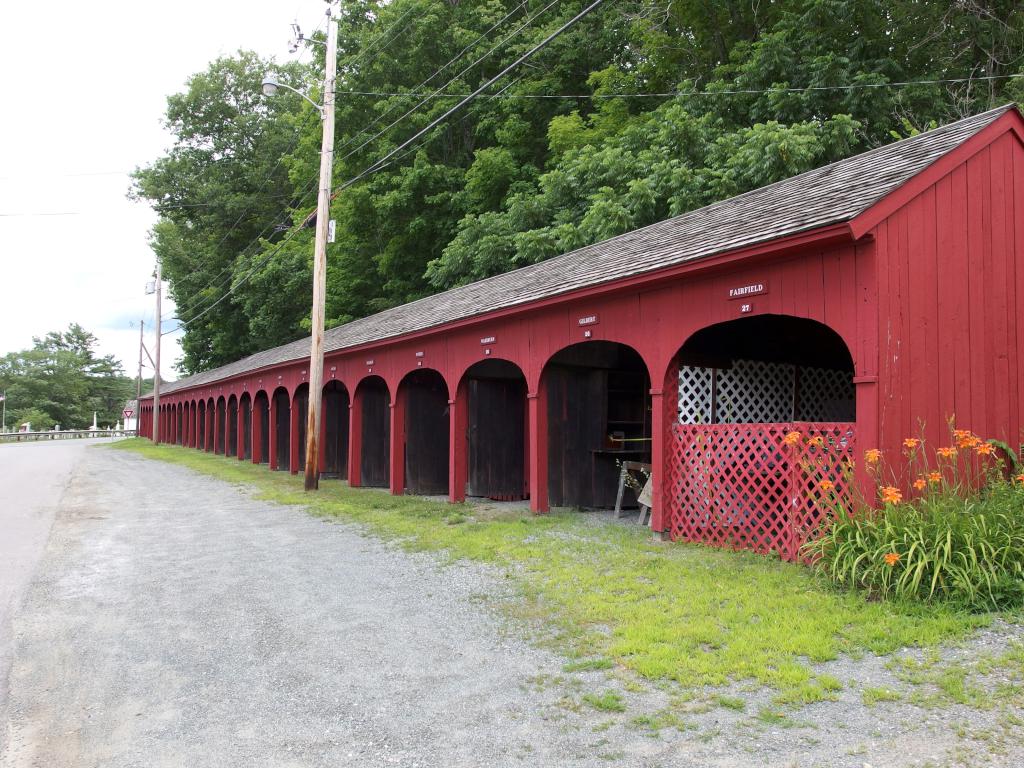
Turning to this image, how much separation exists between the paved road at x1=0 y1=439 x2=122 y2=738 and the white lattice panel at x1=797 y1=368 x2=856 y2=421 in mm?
9320

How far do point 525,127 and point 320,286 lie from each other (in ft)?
51.7

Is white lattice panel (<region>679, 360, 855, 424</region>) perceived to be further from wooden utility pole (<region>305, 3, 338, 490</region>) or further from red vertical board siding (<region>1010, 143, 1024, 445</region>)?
wooden utility pole (<region>305, 3, 338, 490</region>)

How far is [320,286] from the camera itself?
14.8m

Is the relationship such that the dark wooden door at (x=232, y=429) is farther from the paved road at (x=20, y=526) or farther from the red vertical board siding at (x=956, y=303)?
the red vertical board siding at (x=956, y=303)

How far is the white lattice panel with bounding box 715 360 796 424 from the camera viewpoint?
9.75 m

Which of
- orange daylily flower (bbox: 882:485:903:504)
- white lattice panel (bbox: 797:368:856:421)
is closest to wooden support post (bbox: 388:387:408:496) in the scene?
white lattice panel (bbox: 797:368:856:421)

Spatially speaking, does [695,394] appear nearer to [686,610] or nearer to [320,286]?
[686,610]

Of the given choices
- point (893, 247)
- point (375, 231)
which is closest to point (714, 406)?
point (893, 247)

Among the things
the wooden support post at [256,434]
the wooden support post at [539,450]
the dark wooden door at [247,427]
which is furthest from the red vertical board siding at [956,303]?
the dark wooden door at [247,427]

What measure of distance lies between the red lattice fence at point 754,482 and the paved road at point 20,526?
6.14 meters

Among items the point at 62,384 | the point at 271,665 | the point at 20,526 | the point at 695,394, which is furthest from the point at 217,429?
the point at 62,384

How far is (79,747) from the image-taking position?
3701 millimetres

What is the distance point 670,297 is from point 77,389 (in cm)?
10524

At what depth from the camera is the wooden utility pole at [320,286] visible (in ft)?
48.1
